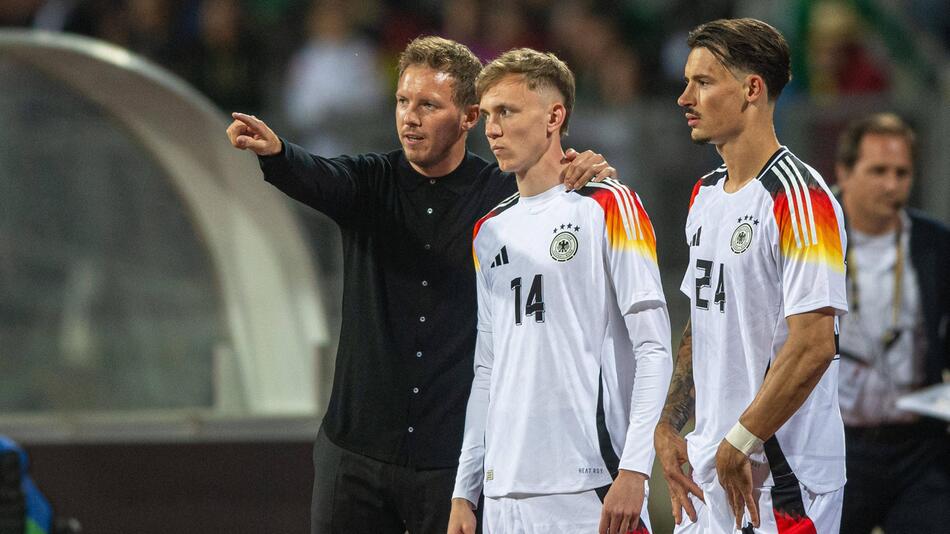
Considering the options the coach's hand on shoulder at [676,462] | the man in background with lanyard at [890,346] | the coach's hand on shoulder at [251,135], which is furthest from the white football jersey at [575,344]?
the man in background with lanyard at [890,346]

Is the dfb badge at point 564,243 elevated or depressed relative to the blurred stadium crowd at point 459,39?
depressed

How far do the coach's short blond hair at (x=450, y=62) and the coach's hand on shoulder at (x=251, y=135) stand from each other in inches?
20.7

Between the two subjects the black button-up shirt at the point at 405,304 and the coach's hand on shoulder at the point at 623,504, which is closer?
the coach's hand on shoulder at the point at 623,504

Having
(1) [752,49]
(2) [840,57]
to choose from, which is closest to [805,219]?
(1) [752,49]

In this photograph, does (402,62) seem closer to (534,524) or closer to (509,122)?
(509,122)

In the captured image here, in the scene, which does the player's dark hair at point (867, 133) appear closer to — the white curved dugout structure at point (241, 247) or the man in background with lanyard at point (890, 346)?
the man in background with lanyard at point (890, 346)

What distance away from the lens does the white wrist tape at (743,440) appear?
11.7 feet

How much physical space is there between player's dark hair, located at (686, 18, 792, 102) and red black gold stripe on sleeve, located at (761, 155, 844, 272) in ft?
0.83

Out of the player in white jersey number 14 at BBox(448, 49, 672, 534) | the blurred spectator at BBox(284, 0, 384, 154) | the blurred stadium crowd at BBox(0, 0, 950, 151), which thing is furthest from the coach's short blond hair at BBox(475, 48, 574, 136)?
the blurred spectator at BBox(284, 0, 384, 154)

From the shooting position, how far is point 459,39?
1034 cm

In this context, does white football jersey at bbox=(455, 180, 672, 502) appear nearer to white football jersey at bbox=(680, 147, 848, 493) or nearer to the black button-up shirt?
white football jersey at bbox=(680, 147, 848, 493)

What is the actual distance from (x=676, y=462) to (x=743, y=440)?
0.39m

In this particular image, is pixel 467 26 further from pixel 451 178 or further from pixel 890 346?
pixel 451 178

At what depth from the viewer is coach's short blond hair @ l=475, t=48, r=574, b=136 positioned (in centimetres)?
398
